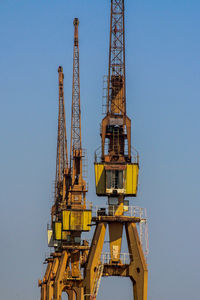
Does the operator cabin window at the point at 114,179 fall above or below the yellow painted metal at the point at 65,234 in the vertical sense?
above

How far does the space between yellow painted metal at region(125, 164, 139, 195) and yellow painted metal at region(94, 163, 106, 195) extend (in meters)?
2.35

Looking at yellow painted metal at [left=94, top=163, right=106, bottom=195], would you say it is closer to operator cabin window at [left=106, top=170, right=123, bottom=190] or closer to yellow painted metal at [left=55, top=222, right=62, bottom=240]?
operator cabin window at [left=106, top=170, right=123, bottom=190]

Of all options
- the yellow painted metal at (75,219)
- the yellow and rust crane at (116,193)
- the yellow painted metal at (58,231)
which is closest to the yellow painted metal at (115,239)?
the yellow and rust crane at (116,193)

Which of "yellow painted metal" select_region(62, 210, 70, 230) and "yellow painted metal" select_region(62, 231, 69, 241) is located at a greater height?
"yellow painted metal" select_region(62, 210, 70, 230)

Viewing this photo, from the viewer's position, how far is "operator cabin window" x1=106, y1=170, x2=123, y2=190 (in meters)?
88.4

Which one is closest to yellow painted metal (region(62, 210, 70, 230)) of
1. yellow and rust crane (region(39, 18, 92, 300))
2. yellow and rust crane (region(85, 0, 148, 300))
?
yellow and rust crane (region(39, 18, 92, 300))

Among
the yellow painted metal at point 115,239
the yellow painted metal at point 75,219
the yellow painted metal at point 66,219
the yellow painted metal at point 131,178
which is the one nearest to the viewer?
the yellow painted metal at point 115,239

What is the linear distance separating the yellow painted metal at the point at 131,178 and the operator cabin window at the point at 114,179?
29.0 inches

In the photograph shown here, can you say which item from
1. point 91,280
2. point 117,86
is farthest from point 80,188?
point 91,280

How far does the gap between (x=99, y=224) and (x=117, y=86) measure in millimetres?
15965

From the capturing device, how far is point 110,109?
93188mm

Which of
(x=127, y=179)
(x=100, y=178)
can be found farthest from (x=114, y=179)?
(x=100, y=178)

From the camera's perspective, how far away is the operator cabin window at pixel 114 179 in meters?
88.4

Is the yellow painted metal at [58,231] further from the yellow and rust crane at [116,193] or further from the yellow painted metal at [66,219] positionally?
the yellow and rust crane at [116,193]
